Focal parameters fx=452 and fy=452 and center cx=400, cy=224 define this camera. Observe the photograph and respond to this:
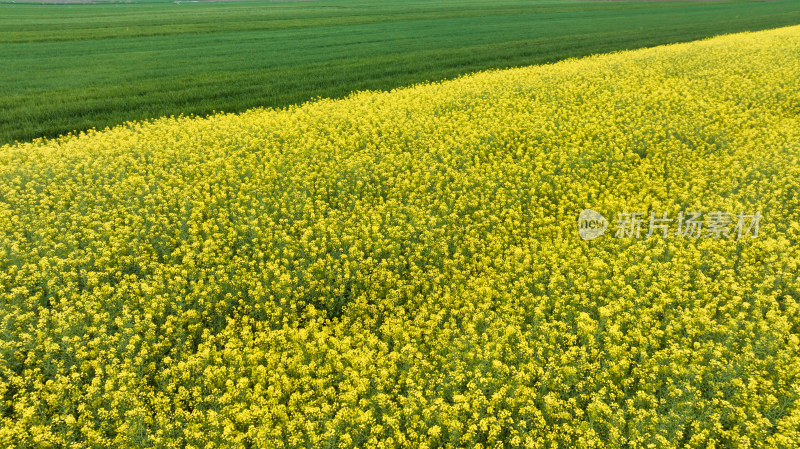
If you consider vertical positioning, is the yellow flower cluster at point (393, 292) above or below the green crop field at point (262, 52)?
below

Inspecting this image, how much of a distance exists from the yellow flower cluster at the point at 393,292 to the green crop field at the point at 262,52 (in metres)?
4.38

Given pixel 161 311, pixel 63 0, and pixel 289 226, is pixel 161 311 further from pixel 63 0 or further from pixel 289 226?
pixel 63 0

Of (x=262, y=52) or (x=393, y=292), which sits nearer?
(x=393, y=292)

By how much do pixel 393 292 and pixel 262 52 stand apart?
76.4 feet

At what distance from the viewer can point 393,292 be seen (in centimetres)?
650

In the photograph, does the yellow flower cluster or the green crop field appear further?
the green crop field

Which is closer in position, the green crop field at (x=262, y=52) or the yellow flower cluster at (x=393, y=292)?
the yellow flower cluster at (x=393, y=292)

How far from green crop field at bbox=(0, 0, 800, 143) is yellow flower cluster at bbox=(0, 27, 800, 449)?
4380 mm

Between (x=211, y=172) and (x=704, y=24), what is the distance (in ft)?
145

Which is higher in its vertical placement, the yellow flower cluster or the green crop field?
the green crop field

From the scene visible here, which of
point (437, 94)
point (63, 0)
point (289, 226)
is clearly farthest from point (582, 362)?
point (63, 0)

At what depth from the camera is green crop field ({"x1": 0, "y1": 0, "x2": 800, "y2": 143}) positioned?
15.8 metres

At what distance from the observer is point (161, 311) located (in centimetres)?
602

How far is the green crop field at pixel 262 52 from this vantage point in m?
15.8
